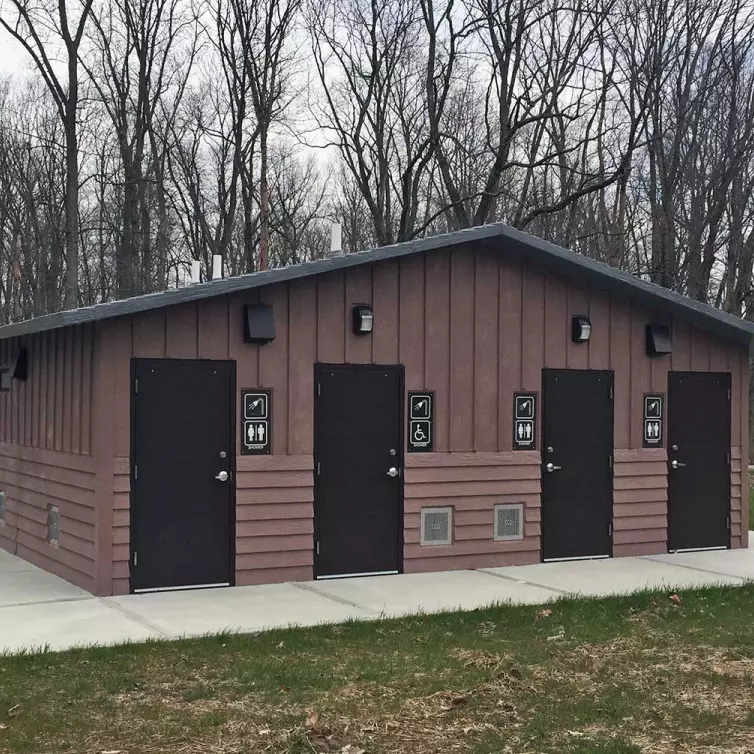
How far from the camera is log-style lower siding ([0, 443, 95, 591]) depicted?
27.7 feet

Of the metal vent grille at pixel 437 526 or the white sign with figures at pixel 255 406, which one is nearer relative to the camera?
the white sign with figures at pixel 255 406

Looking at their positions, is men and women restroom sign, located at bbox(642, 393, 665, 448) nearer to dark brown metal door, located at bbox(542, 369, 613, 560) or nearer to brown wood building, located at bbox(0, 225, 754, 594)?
brown wood building, located at bbox(0, 225, 754, 594)

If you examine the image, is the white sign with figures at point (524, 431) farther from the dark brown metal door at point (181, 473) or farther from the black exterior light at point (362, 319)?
the dark brown metal door at point (181, 473)

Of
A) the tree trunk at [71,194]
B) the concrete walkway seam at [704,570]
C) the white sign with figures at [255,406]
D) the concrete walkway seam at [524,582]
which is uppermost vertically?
the tree trunk at [71,194]

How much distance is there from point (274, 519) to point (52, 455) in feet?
7.08

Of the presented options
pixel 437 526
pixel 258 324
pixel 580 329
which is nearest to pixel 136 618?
pixel 258 324

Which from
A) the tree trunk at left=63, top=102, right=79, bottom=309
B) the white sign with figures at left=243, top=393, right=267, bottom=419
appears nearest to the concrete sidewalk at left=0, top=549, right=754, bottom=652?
the white sign with figures at left=243, top=393, right=267, bottom=419

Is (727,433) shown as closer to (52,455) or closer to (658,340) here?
(658,340)

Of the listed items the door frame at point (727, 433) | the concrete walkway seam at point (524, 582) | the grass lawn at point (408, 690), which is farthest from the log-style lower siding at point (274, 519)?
the door frame at point (727, 433)

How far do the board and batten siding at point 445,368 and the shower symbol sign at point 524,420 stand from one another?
75mm

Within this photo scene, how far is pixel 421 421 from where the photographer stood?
9555mm

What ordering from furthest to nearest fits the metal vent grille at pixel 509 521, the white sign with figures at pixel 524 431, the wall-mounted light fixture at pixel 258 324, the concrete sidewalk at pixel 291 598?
the white sign with figures at pixel 524 431, the metal vent grille at pixel 509 521, the wall-mounted light fixture at pixel 258 324, the concrete sidewalk at pixel 291 598

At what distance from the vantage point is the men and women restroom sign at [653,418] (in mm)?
10680

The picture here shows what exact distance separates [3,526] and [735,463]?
7874mm
